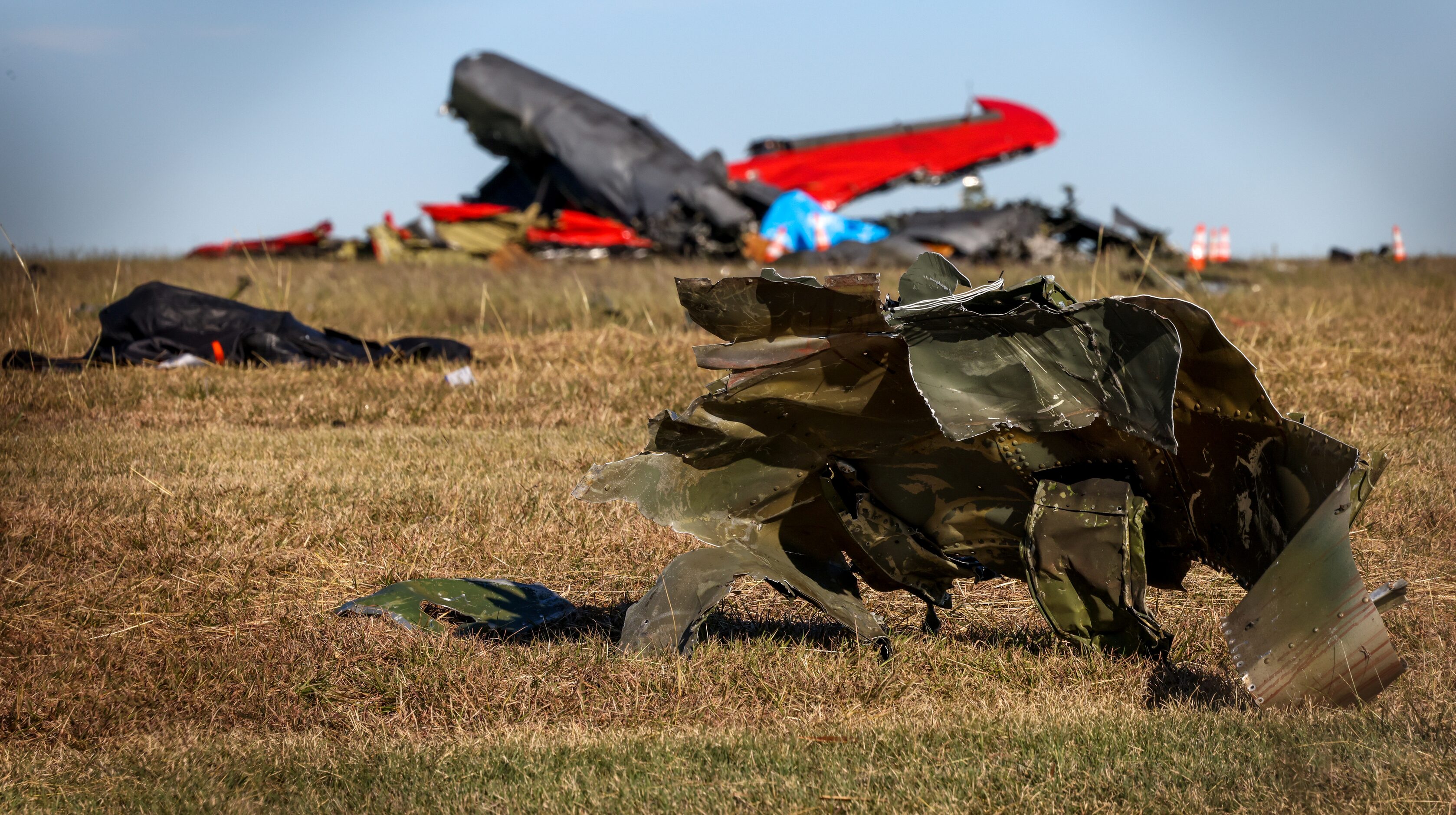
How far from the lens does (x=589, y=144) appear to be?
65.9ft

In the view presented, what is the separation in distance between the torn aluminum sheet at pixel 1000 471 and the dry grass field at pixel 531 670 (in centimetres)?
24

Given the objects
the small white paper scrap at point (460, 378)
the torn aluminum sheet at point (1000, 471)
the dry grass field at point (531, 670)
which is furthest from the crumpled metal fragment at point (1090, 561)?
the small white paper scrap at point (460, 378)

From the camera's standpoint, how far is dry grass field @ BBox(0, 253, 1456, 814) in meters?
2.79

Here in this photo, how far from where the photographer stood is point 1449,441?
7180 mm

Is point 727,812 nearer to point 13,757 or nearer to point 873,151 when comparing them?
point 13,757

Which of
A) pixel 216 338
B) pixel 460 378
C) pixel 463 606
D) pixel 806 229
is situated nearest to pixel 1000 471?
pixel 463 606

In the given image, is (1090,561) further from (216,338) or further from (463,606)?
(216,338)

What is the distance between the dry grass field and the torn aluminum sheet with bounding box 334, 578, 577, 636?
0.11 m

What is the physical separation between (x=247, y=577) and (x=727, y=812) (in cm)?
A: 285

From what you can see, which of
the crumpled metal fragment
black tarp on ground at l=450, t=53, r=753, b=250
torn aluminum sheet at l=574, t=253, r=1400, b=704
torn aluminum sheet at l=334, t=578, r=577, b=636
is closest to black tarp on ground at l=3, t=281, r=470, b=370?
torn aluminum sheet at l=334, t=578, r=577, b=636

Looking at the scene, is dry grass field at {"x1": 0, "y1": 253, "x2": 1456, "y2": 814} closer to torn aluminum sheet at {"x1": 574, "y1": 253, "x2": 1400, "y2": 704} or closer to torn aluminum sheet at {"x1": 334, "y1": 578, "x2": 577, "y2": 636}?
torn aluminum sheet at {"x1": 334, "y1": 578, "x2": 577, "y2": 636}

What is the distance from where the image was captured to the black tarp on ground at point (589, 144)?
19.7m

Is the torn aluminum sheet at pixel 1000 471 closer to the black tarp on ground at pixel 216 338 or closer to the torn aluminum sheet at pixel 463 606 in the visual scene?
the torn aluminum sheet at pixel 463 606

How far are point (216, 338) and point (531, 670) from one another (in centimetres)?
749
